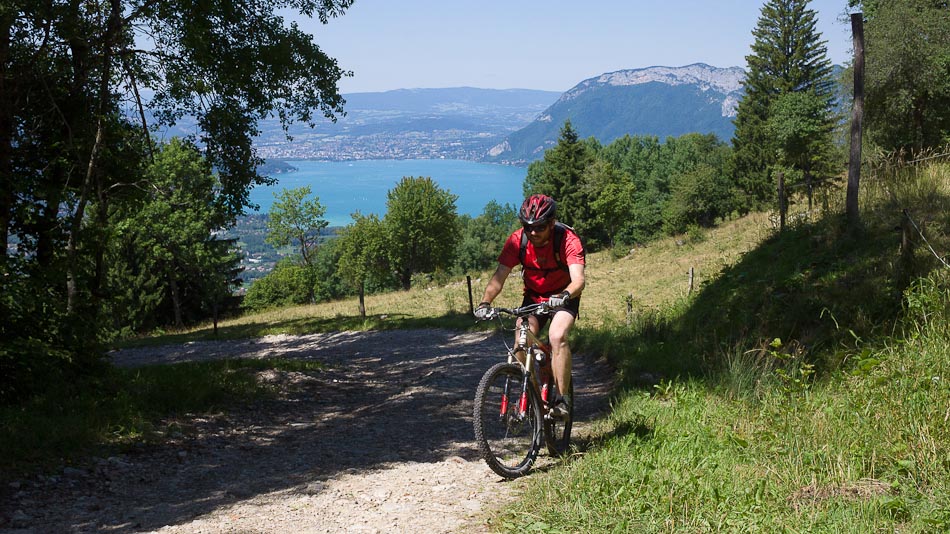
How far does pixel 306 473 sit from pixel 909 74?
3470 cm

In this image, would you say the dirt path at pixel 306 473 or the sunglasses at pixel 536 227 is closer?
the dirt path at pixel 306 473

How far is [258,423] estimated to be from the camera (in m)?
8.05

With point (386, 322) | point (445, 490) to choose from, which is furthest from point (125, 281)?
point (445, 490)

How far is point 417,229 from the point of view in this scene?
72.8 metres

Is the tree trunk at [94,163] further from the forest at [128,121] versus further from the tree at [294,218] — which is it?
the tree at [294,218]

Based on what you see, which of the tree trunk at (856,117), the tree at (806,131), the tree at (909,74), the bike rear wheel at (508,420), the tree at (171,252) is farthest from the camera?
the tree at (806,131)

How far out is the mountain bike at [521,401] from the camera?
5105 mm

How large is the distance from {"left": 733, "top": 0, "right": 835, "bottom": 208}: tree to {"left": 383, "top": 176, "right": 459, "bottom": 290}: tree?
32.4 metres

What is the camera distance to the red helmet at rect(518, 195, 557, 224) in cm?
520

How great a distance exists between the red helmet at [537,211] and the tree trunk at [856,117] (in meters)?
7.33

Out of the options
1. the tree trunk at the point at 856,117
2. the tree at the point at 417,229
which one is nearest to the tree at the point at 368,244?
the tree at the point at 417,229

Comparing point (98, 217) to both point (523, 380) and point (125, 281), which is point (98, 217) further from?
point (125, 281)

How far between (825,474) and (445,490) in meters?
2.62

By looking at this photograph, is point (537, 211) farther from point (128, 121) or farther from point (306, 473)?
point (128, 121)
